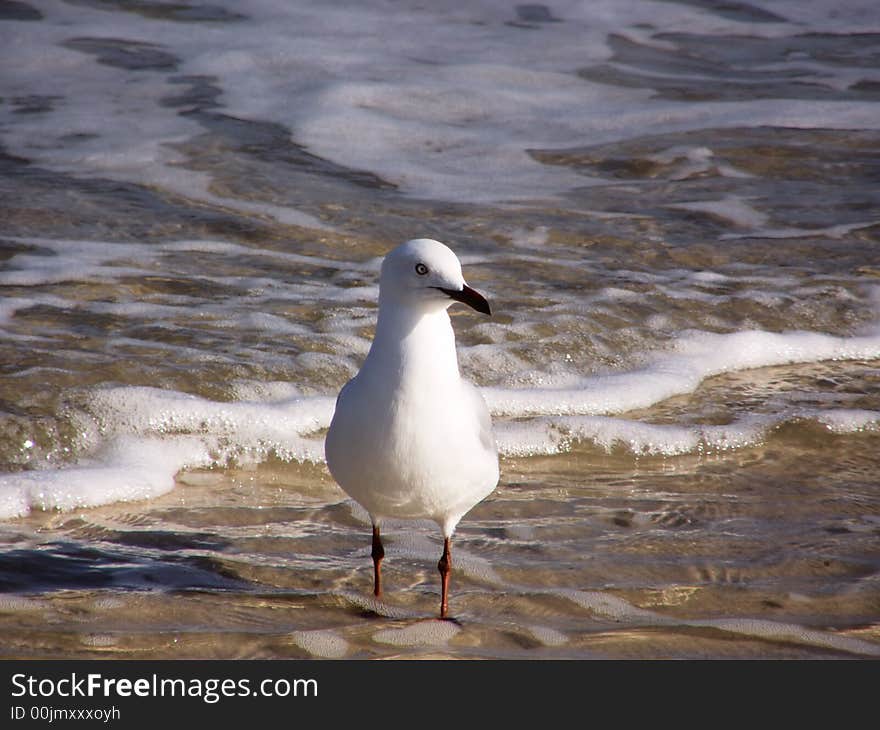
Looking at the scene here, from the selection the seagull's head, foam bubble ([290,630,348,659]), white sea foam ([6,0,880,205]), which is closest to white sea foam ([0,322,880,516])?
foam bubble ([290,630,348,659])

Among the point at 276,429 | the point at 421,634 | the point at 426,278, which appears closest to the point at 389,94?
the point at 276,429

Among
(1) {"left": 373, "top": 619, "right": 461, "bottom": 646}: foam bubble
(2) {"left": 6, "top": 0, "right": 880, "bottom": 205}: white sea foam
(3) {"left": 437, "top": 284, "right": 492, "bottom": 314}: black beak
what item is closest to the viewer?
(3) {"left": 437, "top": 284, "right": 492, "bottom": 314}: black beak

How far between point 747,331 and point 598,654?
338 centimetres

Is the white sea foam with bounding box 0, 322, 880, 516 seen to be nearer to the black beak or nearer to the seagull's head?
the seagull's head

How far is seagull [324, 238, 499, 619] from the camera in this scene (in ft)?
11.6

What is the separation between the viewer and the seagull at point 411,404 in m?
3.54

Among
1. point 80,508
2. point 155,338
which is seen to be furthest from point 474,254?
point 80,508

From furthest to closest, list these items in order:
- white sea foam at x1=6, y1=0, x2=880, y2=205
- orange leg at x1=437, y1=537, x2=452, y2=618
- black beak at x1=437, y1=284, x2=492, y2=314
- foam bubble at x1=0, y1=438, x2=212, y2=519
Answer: white sea foam at x1=6, y1=0, x2=880, y2=205 → foam bubble at x1=0, y1=438, x2=212, y2=519 → orange leg at x1=437, y1=537, x2=452, y2=618 → black beak at x1=437, y1=284, x2=492, y2=314

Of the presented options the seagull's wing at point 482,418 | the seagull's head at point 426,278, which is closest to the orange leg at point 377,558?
the seagull's wing at point 482,418

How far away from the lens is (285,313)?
6.58 m

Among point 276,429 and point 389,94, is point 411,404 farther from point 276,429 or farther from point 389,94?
point 389,94

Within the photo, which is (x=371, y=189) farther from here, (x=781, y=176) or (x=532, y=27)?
(x=532, y=27)

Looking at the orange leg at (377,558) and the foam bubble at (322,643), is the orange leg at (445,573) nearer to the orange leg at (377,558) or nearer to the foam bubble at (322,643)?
the orange leg at (377,558)

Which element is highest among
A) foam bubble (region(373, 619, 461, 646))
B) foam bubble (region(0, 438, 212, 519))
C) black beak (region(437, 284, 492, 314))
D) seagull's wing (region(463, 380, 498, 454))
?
black beak (region(437, 284, 492, 314))
